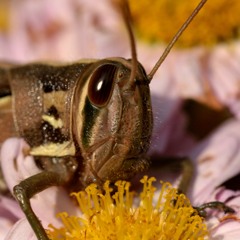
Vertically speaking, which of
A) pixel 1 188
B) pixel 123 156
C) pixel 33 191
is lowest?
pixel 1 188

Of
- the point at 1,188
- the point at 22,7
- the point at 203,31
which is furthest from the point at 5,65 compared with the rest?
the point at 22,7

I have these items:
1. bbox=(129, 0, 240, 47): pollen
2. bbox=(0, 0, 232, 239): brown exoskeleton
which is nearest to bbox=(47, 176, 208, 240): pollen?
bbox=(0, 0, 232, 239): brown exoskeleton

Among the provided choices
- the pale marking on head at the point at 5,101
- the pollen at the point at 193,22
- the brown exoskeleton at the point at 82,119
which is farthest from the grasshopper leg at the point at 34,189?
the pollen at the point at 193,22

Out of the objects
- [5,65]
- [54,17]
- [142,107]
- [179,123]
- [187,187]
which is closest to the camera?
[142,107]

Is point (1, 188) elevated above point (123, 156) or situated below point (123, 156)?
below

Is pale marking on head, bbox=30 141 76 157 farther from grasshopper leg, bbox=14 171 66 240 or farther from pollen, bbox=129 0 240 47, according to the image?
pollen, bbox=129 0 240 47

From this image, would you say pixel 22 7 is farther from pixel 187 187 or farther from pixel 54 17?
pixel 187 187

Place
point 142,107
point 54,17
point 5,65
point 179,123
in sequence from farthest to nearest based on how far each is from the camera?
point 54,17
point 179,123
point 5,65
point 142,107
